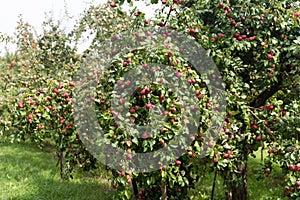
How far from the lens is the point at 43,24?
8375 mm

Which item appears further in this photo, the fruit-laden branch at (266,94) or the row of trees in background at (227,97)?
the fruit-laden branch at (266,94)

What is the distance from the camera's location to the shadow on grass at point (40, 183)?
17.5ft

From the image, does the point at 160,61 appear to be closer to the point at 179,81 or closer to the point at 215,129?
the point at 179,81

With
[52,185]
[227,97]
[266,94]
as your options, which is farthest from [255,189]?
[227,97]

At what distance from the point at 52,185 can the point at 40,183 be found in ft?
0.67

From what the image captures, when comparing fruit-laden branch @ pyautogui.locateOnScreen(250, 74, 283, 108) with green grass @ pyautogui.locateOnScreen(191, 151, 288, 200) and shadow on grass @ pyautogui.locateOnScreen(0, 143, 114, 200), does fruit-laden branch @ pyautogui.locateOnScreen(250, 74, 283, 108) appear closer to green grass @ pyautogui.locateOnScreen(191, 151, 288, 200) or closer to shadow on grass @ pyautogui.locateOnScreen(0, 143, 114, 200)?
green grass @ pyautogui.locateOnScreen(191, 151, 288, 200)

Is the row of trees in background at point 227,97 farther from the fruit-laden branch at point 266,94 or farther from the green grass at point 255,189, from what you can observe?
the green grass at point 255,189

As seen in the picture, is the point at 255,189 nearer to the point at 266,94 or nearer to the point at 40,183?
the point at 266,94

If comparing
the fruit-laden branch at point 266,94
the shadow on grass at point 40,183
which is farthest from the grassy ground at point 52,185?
the fruit-laden branch at point 266,94

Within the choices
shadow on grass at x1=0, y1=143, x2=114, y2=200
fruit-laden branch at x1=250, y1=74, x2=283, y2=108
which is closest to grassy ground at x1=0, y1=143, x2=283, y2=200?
shadow on grass at x1=0, y1=143, x2=114, y2=200

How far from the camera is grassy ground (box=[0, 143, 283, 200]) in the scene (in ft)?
17.6

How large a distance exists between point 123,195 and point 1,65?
11594 mm

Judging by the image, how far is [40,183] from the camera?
5.84 meters

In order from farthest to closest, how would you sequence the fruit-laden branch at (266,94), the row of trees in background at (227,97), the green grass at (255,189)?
the green grass at (255,189)
the fruit-laden branch at (266,94)
the row of trees in background at (227,97)
